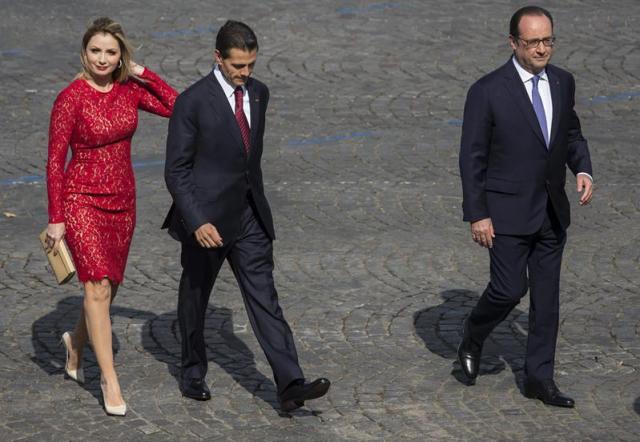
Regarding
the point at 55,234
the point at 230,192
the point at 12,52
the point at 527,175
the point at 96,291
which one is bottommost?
the point at 12,52

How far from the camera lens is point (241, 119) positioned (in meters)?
7.93

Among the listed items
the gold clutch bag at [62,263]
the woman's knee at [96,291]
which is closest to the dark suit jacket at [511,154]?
the woman's knee at [96,291]

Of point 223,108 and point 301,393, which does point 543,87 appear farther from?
point 301,393

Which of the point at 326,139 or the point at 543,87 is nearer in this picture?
the point at 543,87

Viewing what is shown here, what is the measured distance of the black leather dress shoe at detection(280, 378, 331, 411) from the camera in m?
7.81

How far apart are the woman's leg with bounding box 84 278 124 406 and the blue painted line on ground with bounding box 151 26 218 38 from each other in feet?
31.2

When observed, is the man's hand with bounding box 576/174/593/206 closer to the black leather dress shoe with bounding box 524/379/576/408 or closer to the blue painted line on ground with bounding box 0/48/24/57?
the black leather dress shoe with bounding box 524/379/576/408

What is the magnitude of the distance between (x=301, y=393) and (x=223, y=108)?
1469 millimetres

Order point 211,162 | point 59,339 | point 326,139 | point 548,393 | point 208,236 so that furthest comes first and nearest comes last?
point 326,139
point 59,339
point 548,393
point 211,162
point 208,236

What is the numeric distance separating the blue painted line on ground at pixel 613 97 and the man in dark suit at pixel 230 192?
7558 mm

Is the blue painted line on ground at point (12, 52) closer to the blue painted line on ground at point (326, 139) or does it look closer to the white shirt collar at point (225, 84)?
the blue painted line on ground at point (326, 139)

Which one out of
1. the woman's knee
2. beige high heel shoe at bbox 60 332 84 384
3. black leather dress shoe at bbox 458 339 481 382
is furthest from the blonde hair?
black leather dress shoe at bbox 458 339 481 382

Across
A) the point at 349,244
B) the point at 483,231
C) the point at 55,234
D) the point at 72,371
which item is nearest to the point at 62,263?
the point at 55,234

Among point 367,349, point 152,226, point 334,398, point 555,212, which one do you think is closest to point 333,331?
point 367,349
